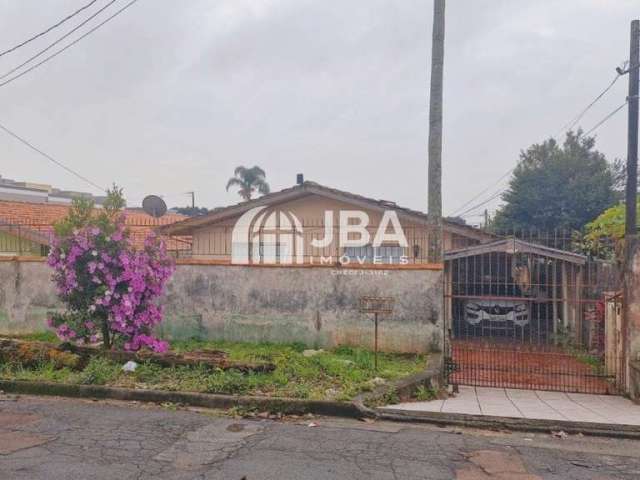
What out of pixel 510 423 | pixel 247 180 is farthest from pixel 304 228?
pixel 247 180

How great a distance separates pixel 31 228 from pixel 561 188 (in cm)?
2075

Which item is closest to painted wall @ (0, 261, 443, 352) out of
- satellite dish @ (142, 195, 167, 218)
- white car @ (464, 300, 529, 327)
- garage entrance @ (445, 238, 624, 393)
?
garage entrance @ (445, 238, 624, 393)

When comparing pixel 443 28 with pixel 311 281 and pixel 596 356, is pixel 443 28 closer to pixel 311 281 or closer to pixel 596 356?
pixel 311 281

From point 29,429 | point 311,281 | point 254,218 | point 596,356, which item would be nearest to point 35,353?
point 29,429

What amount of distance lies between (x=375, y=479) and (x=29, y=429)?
139 inches

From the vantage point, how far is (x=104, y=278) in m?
7.56

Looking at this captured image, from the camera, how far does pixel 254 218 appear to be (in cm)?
1455

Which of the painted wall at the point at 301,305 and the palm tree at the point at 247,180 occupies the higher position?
the palm tree at the point at 247,180

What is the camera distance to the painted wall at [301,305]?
28.3 ft

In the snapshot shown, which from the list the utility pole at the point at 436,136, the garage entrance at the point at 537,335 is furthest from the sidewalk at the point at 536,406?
the utility pole at the point at 436,136

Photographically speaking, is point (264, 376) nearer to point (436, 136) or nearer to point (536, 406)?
point (536, 406)

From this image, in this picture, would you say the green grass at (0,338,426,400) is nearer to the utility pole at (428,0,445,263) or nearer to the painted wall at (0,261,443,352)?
the painted wall at (0,261,443,352)

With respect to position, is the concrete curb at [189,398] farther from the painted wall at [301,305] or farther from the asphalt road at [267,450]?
the painted wall at [301,305]

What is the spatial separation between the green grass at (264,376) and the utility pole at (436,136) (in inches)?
85.4
